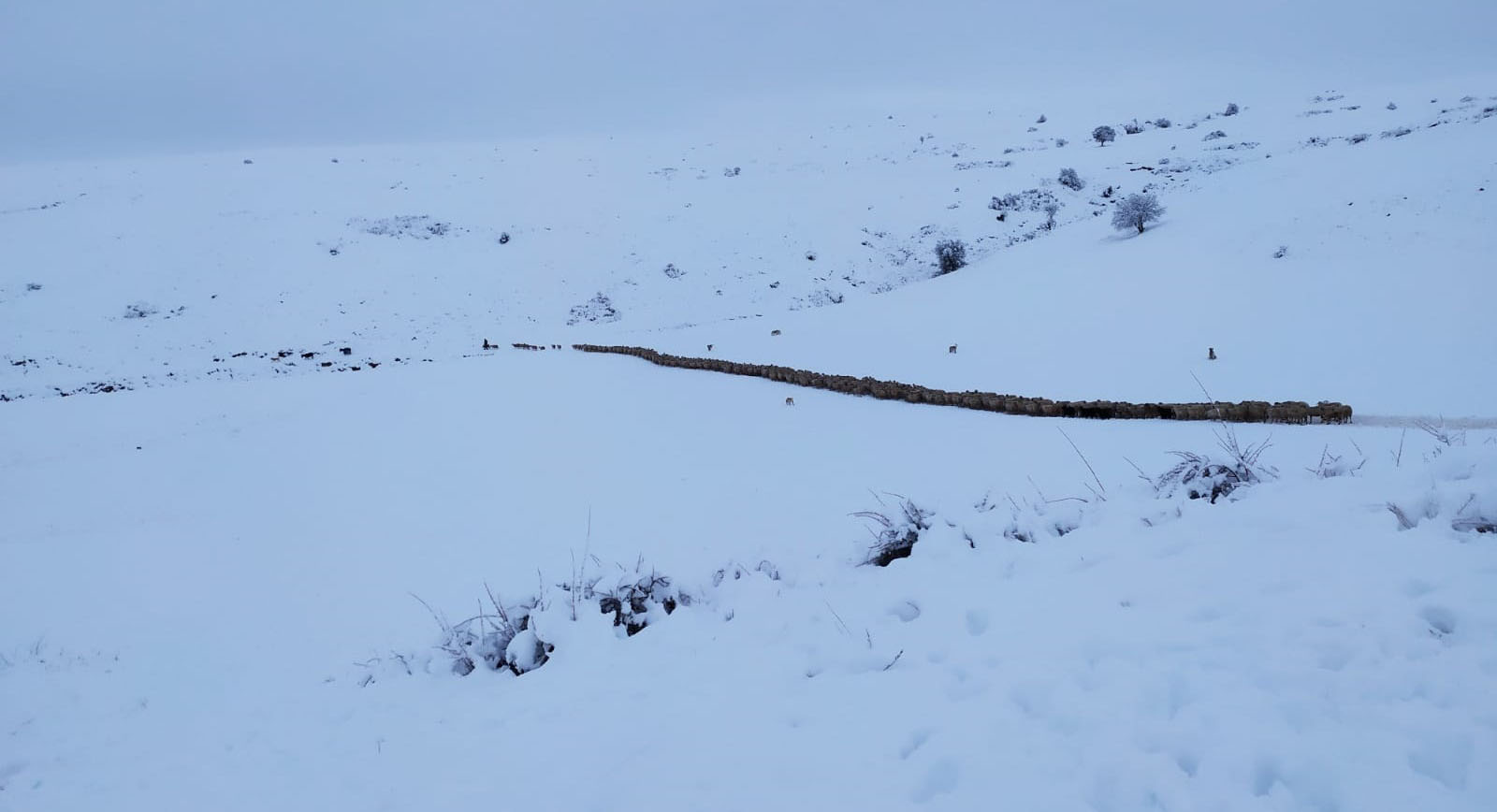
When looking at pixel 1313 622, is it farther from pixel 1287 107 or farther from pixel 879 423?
pixel 1287 107

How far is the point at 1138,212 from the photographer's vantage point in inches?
968

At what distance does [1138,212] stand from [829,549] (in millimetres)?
22398

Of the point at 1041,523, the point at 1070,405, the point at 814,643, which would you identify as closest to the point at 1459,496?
the point at 1041,523

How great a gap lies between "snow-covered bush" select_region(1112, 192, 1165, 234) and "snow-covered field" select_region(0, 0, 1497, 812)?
1.42 ft

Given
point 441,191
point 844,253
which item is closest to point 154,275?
point 441,191

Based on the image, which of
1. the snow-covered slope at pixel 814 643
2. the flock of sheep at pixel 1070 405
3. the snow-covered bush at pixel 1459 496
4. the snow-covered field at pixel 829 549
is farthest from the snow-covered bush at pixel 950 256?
the snow-covered bush at pixel 1459 496

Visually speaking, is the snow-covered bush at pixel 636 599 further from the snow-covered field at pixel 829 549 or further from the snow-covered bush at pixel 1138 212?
the snow-covered bush at pixel 1138 212

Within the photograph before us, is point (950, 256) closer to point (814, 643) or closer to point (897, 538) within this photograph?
point (897, 538)

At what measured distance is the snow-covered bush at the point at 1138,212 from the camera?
2459 cm

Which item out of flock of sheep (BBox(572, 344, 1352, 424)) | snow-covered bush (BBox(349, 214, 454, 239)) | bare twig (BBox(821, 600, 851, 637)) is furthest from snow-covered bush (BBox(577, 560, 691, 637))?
snow-covered bush (BBox(349, 214, 454, 239))

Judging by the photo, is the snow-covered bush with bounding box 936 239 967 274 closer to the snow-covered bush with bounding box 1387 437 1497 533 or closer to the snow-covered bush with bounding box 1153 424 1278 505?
the snow-covered bush with bounding box 1153 424 1278 505

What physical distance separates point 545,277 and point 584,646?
34428 mm

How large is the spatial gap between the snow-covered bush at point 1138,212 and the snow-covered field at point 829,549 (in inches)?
17.0

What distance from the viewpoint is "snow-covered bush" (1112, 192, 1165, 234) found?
24594mm
